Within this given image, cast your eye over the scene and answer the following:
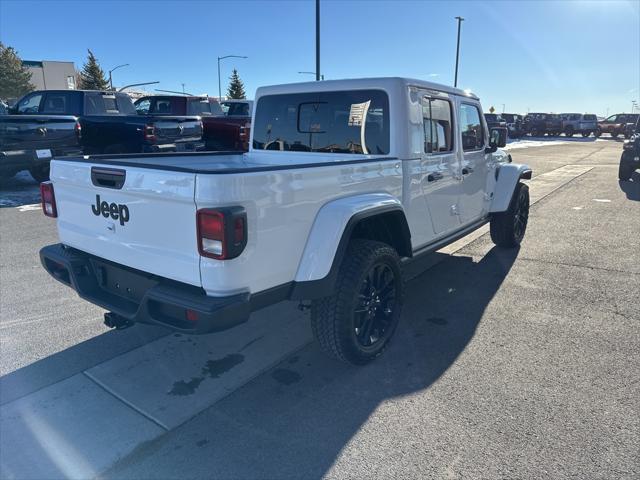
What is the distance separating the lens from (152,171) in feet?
8.25

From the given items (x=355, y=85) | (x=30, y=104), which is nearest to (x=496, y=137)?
(x=355, y=85)

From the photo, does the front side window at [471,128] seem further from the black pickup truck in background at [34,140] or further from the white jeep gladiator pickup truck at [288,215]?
the black pickup truck in background at [34,140]

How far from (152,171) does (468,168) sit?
3243mm

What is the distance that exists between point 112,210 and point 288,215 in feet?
3.60

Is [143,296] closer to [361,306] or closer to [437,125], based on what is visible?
[361,306]

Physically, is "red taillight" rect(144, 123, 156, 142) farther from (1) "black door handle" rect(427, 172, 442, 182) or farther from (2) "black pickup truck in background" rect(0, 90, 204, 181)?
(1) "black door handle" rect(427, 172, 442, 182)

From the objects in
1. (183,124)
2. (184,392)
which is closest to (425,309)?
(184,392)

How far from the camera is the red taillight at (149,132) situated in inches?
381

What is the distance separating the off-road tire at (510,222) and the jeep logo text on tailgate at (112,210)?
4.47 meters

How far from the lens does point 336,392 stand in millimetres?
2982

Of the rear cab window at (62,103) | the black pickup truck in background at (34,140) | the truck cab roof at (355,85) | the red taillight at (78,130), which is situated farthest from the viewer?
the rear cab window at (62,103)

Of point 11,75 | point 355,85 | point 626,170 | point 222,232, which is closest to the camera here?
point 222,232

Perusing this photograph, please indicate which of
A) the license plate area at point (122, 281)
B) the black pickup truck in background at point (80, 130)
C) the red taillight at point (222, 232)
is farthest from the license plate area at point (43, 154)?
the red taillight at point (222, 232)

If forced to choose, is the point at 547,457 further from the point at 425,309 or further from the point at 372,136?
the point at 372,136
